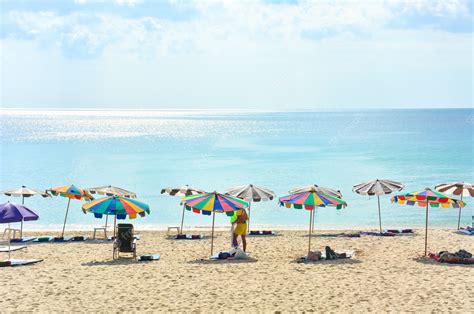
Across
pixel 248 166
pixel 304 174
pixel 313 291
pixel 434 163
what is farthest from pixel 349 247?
pixel 434 163

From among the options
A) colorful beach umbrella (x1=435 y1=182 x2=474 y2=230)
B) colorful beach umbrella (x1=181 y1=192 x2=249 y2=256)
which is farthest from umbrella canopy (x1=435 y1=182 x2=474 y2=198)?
colorful beach umbrella (x1=181 y1=192 x2=249 y2=256)

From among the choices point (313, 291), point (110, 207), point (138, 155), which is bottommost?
point (313, 291)

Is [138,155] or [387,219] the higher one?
[138,155]

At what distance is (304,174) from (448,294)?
40.6 m

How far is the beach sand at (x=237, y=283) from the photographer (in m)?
10.4

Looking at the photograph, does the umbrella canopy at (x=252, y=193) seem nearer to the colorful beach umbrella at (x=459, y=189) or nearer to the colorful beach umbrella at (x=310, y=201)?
the colorful beach umbrella at (x=310, y=201)

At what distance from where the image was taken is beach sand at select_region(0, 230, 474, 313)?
10.4 metres

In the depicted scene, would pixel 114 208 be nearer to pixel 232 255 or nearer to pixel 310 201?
pixel 232 255

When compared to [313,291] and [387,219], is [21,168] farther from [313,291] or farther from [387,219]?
[313,291]

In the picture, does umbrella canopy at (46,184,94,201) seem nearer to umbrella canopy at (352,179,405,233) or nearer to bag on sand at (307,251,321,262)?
bag on sand at (307,251,321,262)

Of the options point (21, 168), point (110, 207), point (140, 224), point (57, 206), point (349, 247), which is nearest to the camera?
point (110, 207)

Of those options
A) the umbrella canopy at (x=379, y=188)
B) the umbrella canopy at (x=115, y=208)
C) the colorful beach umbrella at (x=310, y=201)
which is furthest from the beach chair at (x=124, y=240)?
the umbrella canopy at (x=379, y=188)

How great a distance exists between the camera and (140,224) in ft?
88.1

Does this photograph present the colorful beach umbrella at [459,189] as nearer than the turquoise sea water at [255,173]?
Yes
